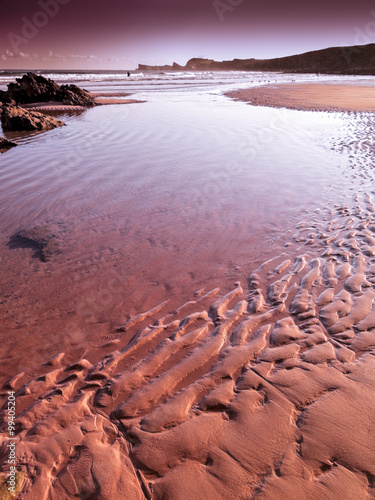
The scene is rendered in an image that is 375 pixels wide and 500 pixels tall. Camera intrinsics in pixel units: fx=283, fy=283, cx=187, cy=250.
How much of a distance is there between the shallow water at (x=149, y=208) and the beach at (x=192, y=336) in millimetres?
33

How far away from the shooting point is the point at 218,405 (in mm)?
2123

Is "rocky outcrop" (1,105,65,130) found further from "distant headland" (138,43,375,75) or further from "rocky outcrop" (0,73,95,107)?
"distant headland" (138,43,375,75)

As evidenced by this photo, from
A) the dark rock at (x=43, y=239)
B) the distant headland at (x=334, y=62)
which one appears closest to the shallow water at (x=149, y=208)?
the dark rock at (x=43, y=239)

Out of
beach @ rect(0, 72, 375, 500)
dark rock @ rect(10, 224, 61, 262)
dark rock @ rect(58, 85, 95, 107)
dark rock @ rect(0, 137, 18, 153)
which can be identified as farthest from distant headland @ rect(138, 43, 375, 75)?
dark rock @ rect(10, 224, 61, 262)

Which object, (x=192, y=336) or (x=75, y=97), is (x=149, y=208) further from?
(x=75, y=97)

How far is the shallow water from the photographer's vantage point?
11.4 feet

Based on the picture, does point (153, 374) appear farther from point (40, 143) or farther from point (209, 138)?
point (40, 143)

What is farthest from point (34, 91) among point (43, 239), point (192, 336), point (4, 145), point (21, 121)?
point (192, 336)

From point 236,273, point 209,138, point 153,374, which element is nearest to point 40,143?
point 209,138

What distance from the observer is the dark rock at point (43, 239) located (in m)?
4.25

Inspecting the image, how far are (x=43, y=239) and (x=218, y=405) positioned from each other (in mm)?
3822

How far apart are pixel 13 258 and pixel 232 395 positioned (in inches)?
143

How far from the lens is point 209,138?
1057cm

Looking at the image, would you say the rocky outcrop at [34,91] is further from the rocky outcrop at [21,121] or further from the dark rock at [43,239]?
the dark rock at [43,239]
